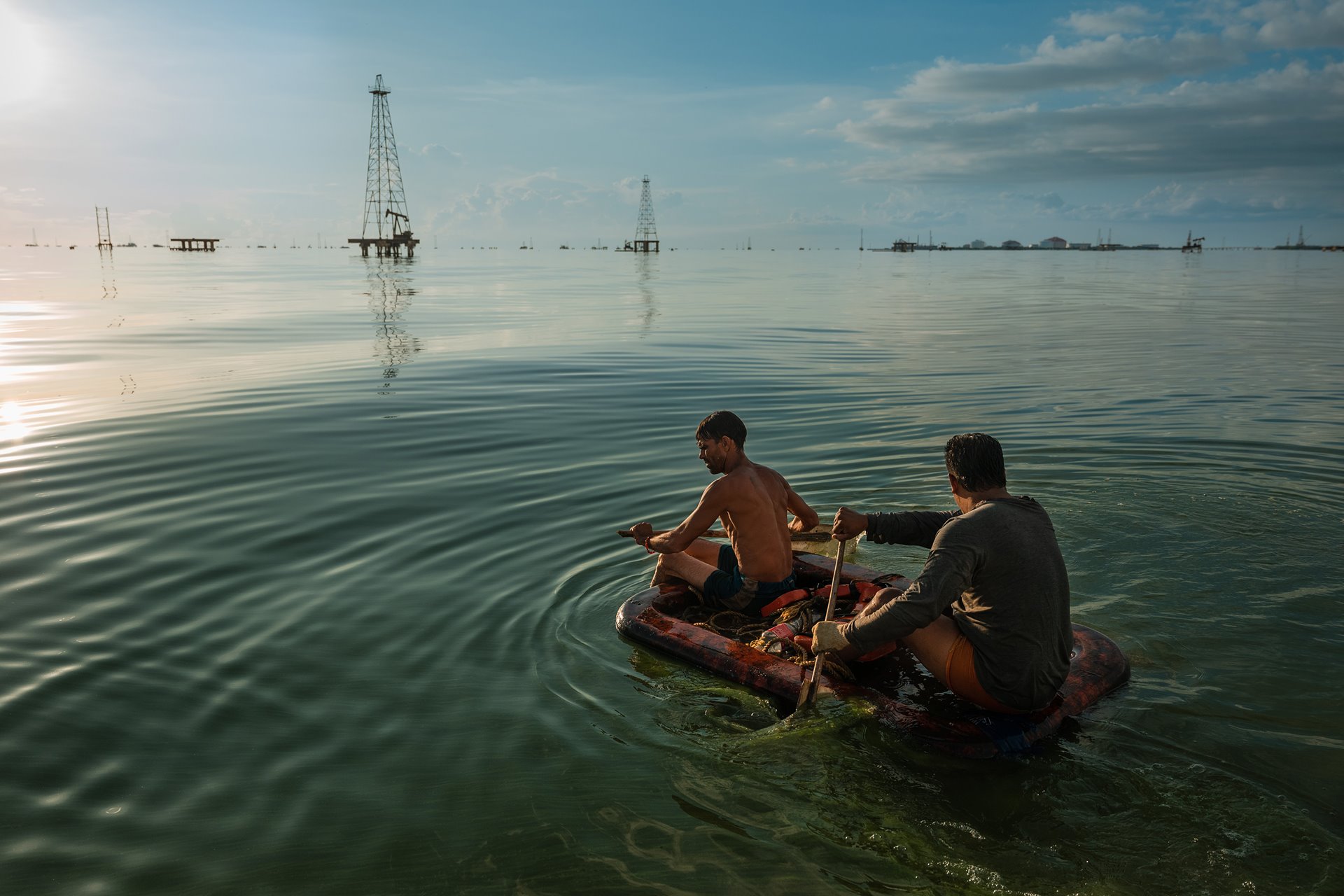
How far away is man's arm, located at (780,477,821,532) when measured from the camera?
7.53 metres

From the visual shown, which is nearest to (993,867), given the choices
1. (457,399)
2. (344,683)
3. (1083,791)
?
(1083,791)

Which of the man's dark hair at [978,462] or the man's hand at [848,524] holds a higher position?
the man's dark hair at [978,462]

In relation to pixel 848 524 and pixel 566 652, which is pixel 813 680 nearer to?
pixel 848 524

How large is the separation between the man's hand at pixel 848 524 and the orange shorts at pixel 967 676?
0.88 metres

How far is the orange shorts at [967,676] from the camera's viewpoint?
5480mm

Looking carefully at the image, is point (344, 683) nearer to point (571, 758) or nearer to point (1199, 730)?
point (571, 758)

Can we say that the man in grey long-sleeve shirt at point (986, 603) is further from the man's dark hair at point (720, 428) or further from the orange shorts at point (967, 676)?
the man's dark hair at point (720, 428)

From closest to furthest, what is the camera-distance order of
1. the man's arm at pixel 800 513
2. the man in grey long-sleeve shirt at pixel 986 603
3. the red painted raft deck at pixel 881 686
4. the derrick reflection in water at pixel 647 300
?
1. the man in grey long-sleeve shirt at pixel 986 603
2. the red painted raft deck at pixel 881 686
3. the man's arm at pixel 800 513
4. the derrick reflection in water at pixel 647 300

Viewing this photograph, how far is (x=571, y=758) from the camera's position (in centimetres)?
561

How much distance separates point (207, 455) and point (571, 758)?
913 cm

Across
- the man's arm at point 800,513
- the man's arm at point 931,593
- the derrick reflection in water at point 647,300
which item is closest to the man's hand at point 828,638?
the man's arm at point 931,593

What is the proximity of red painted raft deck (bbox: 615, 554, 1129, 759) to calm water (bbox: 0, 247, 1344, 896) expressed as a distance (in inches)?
5.1

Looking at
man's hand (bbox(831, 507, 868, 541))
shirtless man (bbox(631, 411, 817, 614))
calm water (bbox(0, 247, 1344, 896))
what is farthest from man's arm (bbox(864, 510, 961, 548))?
calm water (bbox(0, 247, 1344, 896))

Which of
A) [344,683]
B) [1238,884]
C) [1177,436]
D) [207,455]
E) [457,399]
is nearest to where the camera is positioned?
[1238,884]
